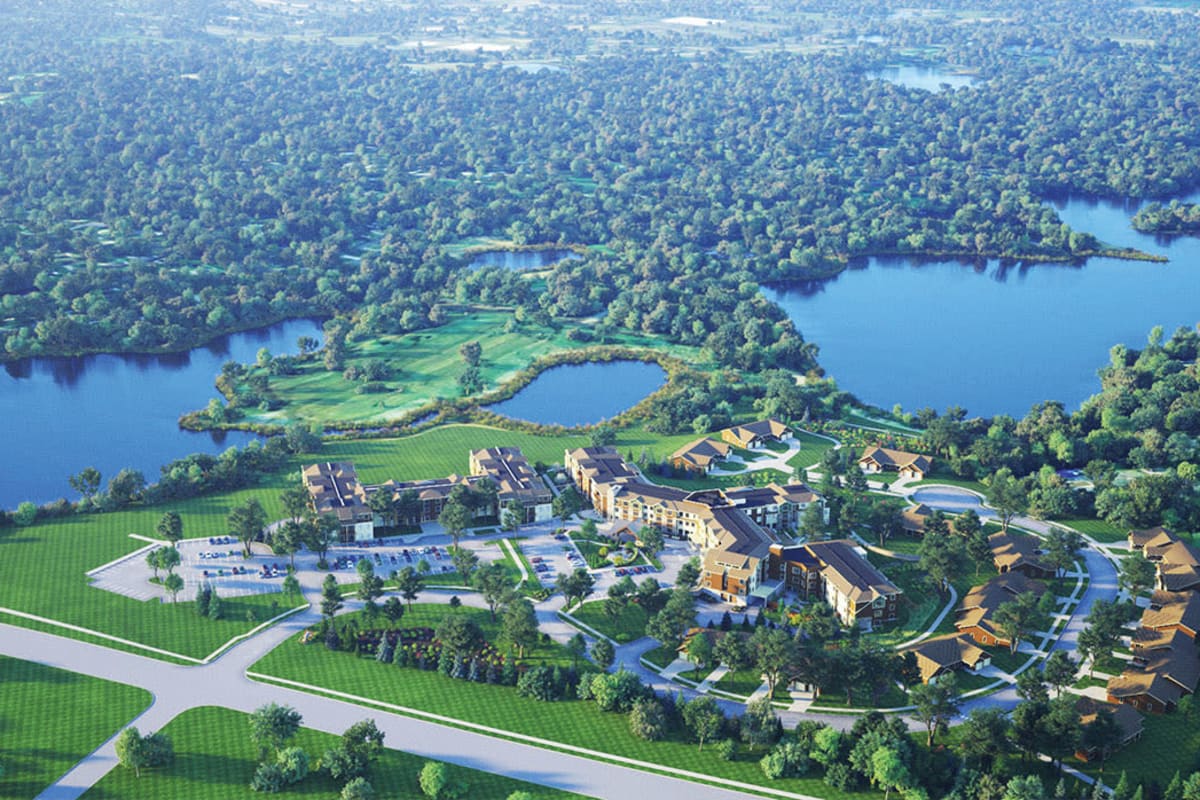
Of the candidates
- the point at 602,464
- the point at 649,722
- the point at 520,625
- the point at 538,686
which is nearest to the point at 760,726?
the point at 649,722

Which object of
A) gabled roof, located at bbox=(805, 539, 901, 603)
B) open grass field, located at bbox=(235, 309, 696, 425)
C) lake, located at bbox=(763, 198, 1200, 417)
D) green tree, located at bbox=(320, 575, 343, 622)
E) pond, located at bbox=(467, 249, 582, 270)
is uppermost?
green tree, located at bbox=(320, 575, 343, 622)

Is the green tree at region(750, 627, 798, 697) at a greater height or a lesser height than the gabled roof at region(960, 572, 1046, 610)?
greater

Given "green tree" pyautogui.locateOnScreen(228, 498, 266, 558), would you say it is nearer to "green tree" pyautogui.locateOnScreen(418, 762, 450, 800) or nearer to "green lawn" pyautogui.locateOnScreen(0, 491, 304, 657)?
"green lawn" pyautogui.locateOnScreen(0, 491, 304, 657)

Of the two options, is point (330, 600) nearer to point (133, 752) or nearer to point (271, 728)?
point (271, 728)

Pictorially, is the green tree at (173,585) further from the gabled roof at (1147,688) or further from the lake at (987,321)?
the lake at (987,321)

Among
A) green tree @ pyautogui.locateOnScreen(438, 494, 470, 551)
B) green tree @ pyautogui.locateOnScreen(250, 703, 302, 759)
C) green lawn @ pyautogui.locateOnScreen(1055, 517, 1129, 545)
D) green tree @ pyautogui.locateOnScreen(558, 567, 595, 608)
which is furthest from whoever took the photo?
green lawn @ pyautogui.locateOnScreen(1055, 517, 1129, 545)

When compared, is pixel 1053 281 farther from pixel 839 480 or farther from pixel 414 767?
pixel 414 767

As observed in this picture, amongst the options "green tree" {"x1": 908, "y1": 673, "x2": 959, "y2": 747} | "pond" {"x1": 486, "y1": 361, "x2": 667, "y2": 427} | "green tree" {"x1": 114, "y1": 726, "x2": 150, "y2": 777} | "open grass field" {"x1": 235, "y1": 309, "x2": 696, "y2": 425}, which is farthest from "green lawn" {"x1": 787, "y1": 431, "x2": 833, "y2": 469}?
"green tree" {"x1": 114, "y1": 726, "x2": 150, "y2": 777}
